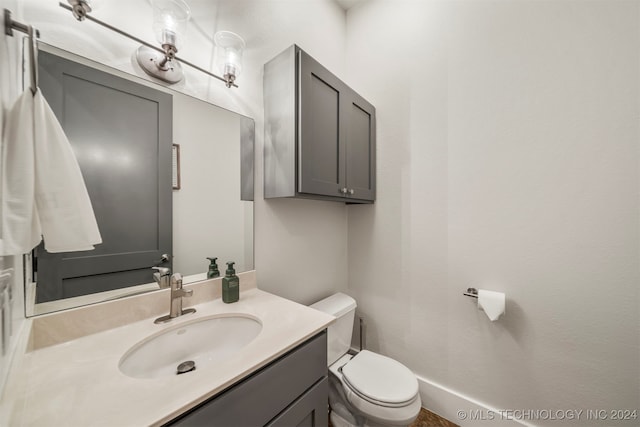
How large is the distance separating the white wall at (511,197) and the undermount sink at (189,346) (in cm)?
107

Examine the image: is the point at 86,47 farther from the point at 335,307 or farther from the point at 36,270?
the point at 335,307

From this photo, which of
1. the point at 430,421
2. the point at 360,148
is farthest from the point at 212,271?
the point at 430,421

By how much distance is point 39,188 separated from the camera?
1.67 ft

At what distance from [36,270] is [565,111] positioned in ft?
7.09

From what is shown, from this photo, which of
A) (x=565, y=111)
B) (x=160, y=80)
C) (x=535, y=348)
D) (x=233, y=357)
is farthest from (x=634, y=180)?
(x=160, y=80)

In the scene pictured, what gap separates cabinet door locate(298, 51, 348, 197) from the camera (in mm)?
1108

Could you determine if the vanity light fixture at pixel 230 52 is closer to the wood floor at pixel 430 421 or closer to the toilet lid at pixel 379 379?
the toilet lid at pixel 379 379

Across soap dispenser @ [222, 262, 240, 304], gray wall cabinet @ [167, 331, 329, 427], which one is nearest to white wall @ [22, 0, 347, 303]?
soap dispenser @ [222, 262, 240, 304]

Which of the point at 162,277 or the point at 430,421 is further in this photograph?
the point at 430,421

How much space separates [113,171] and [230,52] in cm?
71

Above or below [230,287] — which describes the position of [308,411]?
below

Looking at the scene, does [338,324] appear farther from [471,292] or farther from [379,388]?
[471,292]

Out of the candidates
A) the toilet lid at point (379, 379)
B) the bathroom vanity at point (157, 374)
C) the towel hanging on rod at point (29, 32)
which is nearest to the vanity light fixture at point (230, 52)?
the towel hanging on rod at point (29, 32)

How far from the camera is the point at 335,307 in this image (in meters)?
1.45
